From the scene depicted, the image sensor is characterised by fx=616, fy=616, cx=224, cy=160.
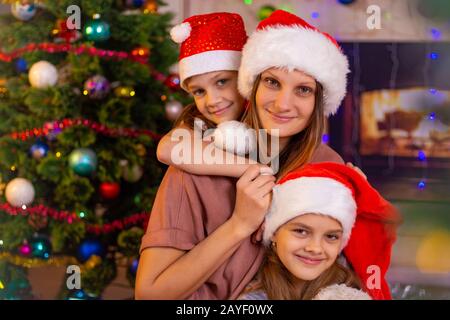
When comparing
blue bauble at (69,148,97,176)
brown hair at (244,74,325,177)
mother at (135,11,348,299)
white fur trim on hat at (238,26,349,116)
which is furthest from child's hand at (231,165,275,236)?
blue bauble at (69,148,97,176)

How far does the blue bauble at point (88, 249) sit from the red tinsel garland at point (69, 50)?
28.0 inches

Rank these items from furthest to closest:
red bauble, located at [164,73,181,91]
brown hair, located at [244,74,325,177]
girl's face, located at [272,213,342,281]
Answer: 1. red bauble, located at [164,73,181,91]
2. brown hair, located at [244,74,325,177]
3. girl's face, located at [272,213,342,281]

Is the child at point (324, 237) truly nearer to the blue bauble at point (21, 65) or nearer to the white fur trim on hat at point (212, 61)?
the white fur trim on hat at point (212, 61)

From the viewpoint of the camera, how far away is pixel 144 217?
241cm

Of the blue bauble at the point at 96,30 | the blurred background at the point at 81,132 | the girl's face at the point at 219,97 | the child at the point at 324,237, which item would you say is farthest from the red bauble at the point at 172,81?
the child at the point at 324,237

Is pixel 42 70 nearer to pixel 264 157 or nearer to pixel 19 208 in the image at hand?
pixel 19 208

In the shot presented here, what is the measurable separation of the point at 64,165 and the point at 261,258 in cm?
117

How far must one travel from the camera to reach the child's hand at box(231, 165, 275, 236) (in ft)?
4.12

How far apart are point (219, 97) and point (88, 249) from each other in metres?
1.10

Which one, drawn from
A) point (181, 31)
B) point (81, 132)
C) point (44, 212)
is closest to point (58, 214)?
point (44, 212)

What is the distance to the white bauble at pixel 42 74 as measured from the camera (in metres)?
2.23

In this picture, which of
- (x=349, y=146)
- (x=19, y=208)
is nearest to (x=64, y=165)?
(x=19, y=208)

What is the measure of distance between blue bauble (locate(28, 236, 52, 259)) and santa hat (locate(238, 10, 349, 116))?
1.25 metres

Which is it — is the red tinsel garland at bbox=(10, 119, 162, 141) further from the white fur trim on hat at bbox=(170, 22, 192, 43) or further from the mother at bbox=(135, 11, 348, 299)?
the mother at bbox=(135, 11, 348, 299)
